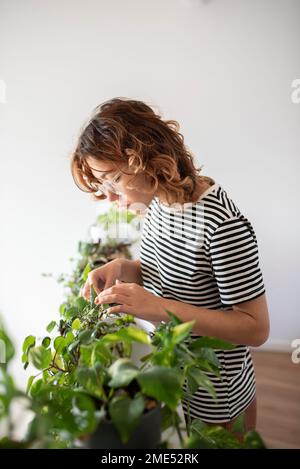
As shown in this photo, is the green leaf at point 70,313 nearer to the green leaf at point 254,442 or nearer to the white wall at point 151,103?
the green leaf at point 254,442

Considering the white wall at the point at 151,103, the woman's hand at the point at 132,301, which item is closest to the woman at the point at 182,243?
the woman's hand at the point at 132,301

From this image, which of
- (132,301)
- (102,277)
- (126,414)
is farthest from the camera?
(102,277)

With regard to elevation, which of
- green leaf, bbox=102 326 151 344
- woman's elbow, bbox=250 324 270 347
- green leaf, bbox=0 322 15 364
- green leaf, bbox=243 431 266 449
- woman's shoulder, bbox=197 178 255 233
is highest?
woman's shoulder, bbox=197 178 255 233

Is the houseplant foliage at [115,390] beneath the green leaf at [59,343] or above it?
above

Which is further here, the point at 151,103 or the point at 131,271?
the point at 151,103

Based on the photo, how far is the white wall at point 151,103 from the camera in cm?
246

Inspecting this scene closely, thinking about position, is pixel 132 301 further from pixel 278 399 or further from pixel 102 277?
pixel 278 399

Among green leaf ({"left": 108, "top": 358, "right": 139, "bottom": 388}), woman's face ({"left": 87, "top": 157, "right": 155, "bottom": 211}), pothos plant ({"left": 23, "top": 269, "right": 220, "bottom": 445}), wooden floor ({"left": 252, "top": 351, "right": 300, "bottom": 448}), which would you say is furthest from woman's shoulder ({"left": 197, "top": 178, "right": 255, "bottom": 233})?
wooden floor ({"left": 252, "top": 351, "right": 300, "bottom": 448})

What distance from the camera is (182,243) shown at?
2.91 feet

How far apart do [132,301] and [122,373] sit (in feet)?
0.87

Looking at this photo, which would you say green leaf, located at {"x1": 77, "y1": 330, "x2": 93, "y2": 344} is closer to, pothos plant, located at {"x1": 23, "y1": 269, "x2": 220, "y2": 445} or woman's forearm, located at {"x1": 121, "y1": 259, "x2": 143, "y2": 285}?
pothos plant, located at {"x1": 23, "y1": 269, "x2": 220, "y2": 445}

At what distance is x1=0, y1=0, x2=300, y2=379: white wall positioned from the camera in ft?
8.07

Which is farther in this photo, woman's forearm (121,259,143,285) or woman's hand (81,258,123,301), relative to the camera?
woman's forearm (121,259,143,285)

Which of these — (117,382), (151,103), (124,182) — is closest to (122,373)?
(117,382)
